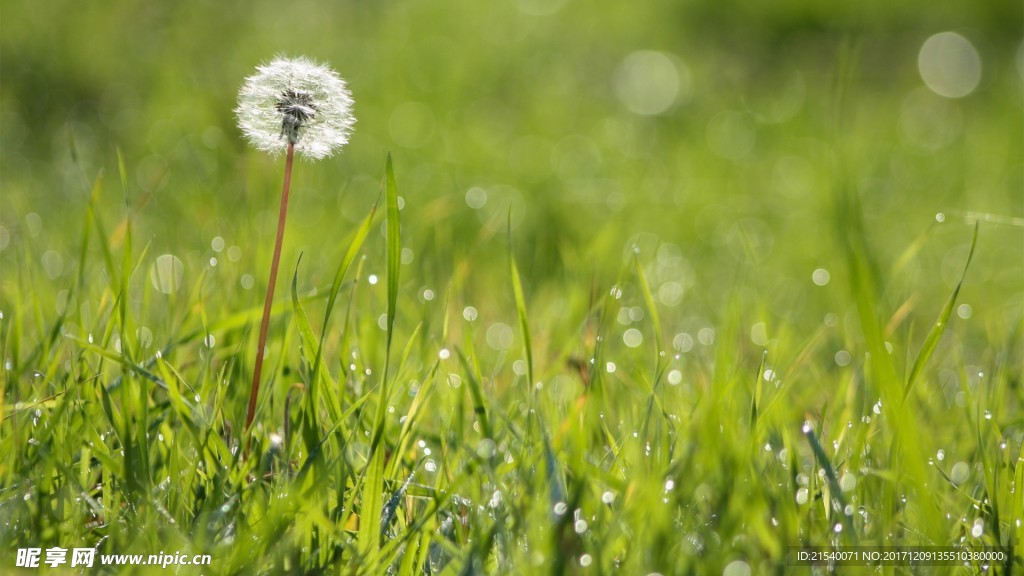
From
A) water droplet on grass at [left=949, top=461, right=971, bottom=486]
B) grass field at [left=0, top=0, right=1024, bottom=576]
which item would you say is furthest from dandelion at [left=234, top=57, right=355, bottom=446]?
water droplet on grass at [left=949, top=461, right=971, bottom=486]

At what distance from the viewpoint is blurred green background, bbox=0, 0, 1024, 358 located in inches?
112

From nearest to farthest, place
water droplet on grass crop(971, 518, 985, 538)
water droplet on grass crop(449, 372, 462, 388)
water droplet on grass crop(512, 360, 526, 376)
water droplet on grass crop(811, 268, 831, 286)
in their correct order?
water droplet on grass crop(971, 518, 985, 538)
water droplet on grass crop(449, 372, 462, 388)
water droplet on grass crop(512, 360, 526, 376)
water droplet on grass crop(811, 268, 831, 286)

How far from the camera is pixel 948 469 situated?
1.60m

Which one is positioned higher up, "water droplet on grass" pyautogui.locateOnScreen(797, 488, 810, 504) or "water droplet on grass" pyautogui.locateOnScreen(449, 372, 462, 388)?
"water droplet on grass" pyautogui.locateOnScreen(449, 372, 462, 388)

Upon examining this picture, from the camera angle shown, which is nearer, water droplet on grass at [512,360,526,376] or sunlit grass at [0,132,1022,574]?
sunlit grass at [0,132,1022,574]

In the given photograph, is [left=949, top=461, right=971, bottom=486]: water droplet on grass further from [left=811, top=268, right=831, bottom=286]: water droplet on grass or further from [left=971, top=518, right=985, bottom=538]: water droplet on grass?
[left=811, top=268, right=831, bottom=286]: water droplet on grass

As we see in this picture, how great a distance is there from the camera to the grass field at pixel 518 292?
3.98 feet

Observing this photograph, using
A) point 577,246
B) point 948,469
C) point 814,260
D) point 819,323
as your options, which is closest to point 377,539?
point 948,469

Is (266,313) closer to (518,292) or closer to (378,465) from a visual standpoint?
(378,465)

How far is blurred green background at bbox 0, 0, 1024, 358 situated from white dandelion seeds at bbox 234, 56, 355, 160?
1.94 ft

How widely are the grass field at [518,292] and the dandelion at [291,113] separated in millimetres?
128

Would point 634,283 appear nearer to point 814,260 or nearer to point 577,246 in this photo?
point 577,246

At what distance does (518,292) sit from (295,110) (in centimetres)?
45

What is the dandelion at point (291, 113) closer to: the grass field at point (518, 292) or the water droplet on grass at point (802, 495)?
the grass field at point (518, 292)
